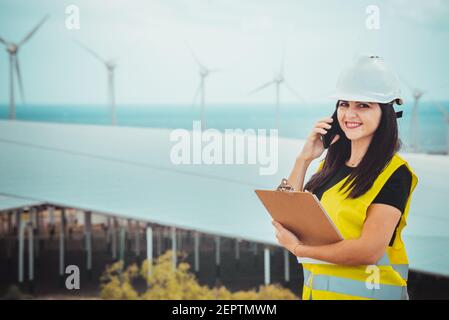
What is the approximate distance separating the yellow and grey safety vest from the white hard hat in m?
0.27

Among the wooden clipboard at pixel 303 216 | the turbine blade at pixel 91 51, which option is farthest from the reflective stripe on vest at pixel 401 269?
the turbine blade at pixel 91 51

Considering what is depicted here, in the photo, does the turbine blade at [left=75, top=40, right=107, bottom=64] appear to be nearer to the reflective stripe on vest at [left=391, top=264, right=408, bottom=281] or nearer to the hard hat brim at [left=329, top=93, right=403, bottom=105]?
the hard hat brim at [left=329, top=93, right=403, bottom=105]

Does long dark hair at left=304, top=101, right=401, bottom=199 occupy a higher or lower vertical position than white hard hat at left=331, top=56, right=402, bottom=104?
lower

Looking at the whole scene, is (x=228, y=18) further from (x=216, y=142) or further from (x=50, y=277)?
(x=50, y=277)

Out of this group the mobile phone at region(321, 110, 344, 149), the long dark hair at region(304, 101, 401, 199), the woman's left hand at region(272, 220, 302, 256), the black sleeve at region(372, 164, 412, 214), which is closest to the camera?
the black sleeve at region(372, 164, 412, 214)

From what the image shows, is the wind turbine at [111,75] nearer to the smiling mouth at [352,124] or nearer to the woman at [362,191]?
the woman at [362,191]

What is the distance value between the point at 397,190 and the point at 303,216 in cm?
41

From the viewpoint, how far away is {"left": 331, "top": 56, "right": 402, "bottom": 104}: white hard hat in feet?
11.0

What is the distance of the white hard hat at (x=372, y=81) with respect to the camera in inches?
132

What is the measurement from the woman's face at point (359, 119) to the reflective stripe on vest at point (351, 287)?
0.66 meters

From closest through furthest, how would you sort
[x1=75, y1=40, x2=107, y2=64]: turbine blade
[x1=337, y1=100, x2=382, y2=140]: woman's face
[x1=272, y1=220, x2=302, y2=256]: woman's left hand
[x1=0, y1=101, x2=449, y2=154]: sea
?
[x1=272, y1=220, x2=302, y2=256]: woman's left hand → [x1=337, y1=100, x2=382, y2=140]: woman's face → [x1=0, y1=101, x2=449, y2=154]: sea → [x1=75, y1=40, x2=107, y2=64]: turbine blade

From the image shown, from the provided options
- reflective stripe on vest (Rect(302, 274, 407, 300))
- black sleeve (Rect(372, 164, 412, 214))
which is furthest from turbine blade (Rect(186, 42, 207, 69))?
black sleeve (Rect(372, 164, 412, 214))

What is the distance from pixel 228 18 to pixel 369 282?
10.4 ft

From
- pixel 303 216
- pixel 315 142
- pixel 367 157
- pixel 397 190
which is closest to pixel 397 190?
pixel 397 190
